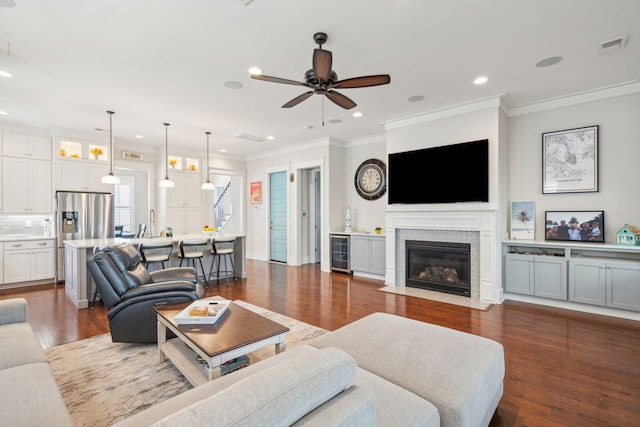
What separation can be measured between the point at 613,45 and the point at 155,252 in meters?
6.38

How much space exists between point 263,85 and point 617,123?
4709 mm

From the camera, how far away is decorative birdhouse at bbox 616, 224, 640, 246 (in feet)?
12.4

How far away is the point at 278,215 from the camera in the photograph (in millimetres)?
8078

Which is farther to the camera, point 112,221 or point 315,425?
point 112,221

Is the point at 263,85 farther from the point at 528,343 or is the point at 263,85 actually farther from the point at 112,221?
the point at 112,221

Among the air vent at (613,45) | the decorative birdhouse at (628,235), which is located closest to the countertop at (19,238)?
the air vent at (613,45)

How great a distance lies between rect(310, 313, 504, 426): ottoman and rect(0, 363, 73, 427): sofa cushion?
50.9 inches

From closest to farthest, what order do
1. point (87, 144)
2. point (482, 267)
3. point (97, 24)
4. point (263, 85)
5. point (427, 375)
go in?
point (427, 375) < point (97, 24) < point (263, 85) < point (482, 267) < point (87, 144)

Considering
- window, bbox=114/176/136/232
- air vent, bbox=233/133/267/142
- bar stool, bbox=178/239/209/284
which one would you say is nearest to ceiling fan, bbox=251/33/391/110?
bar stool, bbox=178/239/209/284

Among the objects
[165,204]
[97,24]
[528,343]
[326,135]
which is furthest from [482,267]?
[165,204]

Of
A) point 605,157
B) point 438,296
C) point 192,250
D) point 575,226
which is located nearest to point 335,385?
point 438,296

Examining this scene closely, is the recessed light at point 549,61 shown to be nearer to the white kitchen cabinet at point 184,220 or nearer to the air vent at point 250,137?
the air vent at point 250,137

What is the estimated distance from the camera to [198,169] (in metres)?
7.96

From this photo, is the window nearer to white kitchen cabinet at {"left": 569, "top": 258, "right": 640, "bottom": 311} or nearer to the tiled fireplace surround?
the tiled fireplace surround
